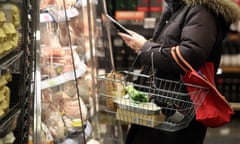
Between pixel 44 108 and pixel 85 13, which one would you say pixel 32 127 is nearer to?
pixel 44 108

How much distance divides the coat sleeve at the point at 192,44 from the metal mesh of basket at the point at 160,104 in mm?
97

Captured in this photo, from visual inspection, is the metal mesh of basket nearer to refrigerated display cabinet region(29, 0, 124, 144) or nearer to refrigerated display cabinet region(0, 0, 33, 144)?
refrigerated display cabinet region(29, 0, 124, 144)

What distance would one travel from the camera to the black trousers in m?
2.30

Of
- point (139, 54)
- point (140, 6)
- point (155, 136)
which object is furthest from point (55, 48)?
point (140, 6)

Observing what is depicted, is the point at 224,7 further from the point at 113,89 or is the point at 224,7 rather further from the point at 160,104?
the point at 113,89

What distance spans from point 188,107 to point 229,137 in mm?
2831

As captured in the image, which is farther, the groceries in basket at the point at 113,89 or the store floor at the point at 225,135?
the store floor at the point at 225,135

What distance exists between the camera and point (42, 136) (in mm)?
1625

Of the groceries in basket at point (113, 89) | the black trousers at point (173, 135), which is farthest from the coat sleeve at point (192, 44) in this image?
the black trousers at point (173, 135)

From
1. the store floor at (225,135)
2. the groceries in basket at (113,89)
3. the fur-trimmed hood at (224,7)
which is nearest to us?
the fur-trimmed hood at (224,7)

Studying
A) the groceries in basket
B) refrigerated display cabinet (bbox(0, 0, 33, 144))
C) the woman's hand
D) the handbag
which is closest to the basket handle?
the handbag

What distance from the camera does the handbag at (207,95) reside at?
2057mm

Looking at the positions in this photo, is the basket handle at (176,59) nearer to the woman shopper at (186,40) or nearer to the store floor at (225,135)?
the woman shopper at (186,40)

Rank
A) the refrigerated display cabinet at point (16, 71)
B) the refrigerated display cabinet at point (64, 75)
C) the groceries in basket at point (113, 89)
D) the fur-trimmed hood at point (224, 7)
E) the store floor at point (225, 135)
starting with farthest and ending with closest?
1. the store floor at point (225, 135)
2. the groceries in basket at point (113, 89)
3. the fur-trimmed hood at point (224, 7)
4. the refrigerated display cabinet at point (64, 75)
5. the refrigerated display cabinet at point (16, 71)
